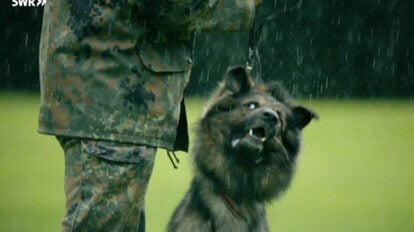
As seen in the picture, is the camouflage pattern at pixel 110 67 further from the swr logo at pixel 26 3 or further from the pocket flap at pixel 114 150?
the swr logo at pixel 26 3

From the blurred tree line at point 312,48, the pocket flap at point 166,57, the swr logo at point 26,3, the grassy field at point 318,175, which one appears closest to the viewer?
the pocket flap at point 166,57

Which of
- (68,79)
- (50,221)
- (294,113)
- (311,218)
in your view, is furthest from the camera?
(311,218)

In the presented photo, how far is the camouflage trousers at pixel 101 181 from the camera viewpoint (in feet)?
10.5

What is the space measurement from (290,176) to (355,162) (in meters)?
4.55

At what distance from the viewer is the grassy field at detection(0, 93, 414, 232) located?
6.41 meters

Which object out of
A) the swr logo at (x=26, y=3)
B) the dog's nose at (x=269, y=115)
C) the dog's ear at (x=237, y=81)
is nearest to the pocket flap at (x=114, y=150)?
the dog's nose at (x=269, y=115)

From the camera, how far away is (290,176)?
4.61 meters

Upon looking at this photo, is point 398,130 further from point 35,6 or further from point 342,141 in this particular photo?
point 35,6

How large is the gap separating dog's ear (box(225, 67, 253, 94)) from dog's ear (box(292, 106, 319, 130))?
0.98 ft

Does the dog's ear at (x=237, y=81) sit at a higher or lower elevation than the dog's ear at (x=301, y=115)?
higher

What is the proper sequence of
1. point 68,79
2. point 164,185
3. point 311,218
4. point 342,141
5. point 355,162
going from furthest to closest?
1. point 342,141
2. point 355,162
3. point 164,185
4. point 311,218
5. point 68,79

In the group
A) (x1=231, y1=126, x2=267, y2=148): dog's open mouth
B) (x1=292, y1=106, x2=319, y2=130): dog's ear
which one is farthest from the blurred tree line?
(x1=231, y1=126, x2=267, y2=148): dog's open mouth

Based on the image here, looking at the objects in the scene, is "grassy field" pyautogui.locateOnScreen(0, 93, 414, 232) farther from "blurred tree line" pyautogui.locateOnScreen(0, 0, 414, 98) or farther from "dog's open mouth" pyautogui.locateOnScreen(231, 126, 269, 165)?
"dog's open mouth" pyautogui.locateOnScreen(231, 126, 269, 165)

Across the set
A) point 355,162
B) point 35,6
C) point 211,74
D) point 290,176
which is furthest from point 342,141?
point 290,176
